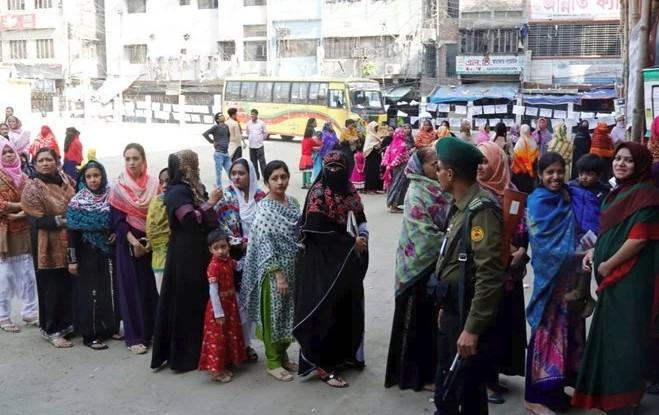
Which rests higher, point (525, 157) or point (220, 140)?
point (220, 140)

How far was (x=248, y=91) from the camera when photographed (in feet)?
96.9

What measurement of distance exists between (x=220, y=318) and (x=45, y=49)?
44.7 meters

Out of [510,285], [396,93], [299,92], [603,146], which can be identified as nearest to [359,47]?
[396,93]

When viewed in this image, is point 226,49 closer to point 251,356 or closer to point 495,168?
point 251,356

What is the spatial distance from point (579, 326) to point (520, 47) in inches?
1105

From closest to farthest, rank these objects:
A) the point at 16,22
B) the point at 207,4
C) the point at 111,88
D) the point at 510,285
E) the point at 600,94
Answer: the point at 510,285, the point at 600,94, the point at 207,4, the point at 111,88, the point at 16,22

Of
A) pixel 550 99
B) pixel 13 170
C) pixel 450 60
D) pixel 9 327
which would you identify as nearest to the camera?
pixel 13 170

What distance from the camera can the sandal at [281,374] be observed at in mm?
4508

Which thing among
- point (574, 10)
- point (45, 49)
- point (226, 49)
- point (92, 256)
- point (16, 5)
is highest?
point (16, 5)

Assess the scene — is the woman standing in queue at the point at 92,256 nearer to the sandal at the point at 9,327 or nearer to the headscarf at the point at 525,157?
the sandal at the point at 9,327

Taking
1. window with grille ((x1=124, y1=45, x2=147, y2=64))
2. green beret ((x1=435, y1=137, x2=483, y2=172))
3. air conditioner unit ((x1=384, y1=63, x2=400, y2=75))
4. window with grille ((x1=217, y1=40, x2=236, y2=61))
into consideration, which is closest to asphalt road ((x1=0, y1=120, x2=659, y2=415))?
green beret ((x1=435, y1=137, x2=483, y2=172))

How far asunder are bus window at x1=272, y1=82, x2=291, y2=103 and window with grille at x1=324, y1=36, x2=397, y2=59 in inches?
336

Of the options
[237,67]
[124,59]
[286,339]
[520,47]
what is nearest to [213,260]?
[286,339]

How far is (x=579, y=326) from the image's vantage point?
3840mm
